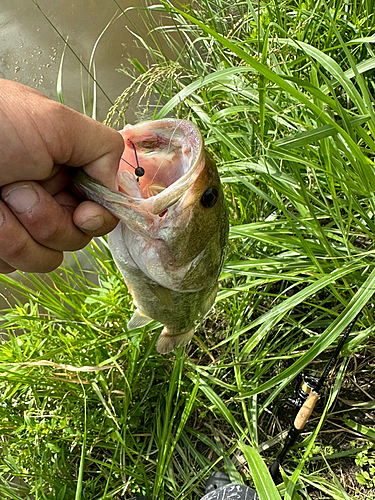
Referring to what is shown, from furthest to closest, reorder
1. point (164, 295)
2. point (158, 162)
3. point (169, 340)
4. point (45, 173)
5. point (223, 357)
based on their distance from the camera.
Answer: point (223, 357), point (169, 340), point (164, 295), point (158, 162), point (45, 173)

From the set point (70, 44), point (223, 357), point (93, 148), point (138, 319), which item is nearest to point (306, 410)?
point (223, 357)

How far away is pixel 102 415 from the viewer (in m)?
2.45

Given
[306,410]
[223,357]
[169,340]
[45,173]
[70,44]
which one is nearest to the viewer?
[45,173]

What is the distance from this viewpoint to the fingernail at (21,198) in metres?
1.16

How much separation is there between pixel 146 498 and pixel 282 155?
6.90ft

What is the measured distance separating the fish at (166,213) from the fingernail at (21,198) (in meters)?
0.14

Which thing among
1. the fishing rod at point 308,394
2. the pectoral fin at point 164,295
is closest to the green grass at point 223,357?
the fishing rod at point 308,394

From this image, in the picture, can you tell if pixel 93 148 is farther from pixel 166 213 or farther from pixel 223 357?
pixel 223 357

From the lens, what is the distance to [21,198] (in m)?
1.17

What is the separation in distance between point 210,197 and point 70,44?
12.8ft

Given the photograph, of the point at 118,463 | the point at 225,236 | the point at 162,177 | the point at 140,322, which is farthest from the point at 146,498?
the point at 162,177

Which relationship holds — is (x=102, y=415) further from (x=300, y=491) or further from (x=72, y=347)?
(x=300, y=491)

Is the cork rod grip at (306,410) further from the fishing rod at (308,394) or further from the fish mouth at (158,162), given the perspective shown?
the fish mouth at (158,162)

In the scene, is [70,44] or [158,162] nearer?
→ [158,162]
